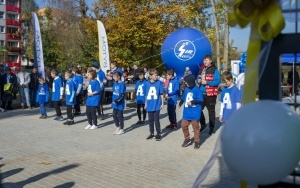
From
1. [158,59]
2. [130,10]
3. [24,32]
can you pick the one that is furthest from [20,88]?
[24,32]

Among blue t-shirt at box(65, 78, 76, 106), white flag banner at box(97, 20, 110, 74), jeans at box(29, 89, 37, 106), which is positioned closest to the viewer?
blue t-shirt at box(65, 78, 76, 106)

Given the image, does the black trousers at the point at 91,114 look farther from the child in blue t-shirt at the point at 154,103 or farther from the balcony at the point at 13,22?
the balcony at the point at 13,22

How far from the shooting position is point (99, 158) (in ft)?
24.5

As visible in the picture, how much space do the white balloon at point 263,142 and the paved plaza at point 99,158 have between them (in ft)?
7.58

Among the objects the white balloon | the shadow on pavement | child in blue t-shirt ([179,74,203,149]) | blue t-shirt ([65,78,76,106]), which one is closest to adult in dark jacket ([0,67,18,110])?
blue t-shirt ([65,78,76,106])

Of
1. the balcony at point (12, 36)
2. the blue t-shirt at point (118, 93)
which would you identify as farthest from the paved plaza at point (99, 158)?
the balcony at point (12, 36)

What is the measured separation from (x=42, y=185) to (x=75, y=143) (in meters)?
3.22

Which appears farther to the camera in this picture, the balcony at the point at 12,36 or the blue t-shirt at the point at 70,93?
the balcony at the point at 12,36

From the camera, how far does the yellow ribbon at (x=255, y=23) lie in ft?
5.57

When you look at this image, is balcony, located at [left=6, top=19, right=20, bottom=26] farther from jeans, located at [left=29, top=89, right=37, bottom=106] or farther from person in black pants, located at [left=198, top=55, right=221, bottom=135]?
person in black pants, located at [left=198, top=55, right=221, bottom=135]

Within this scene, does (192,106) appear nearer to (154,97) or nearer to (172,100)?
(154,97)

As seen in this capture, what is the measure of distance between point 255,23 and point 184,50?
1900cm

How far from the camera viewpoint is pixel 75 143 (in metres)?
9.00

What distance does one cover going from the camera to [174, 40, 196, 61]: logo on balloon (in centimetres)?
2050
